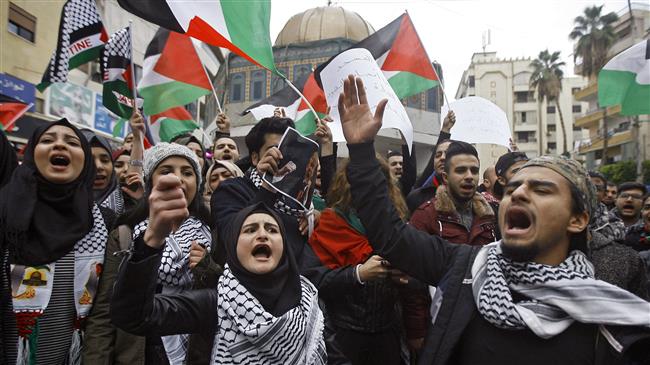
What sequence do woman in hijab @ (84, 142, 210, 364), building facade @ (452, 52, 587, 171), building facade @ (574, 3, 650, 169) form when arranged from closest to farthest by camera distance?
woman in hijab @ (84, 142, 210, 364) → building facade @ (574, 3, 650, 169) → building facade @ (452, 52, 587, 171)

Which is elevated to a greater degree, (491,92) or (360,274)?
(491,92)

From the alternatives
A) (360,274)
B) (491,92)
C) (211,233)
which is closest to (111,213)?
(211,233)

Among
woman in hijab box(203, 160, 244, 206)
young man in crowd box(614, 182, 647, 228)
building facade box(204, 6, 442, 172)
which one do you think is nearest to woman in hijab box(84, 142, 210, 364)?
woman in hijab box(203, 160, 244, 206)

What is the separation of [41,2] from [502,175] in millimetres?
20647

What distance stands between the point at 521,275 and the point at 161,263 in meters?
1.76

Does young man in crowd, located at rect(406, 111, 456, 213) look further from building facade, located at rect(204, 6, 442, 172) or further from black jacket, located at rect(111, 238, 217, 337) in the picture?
building facade, located at rect(204, 6, 442, 172)

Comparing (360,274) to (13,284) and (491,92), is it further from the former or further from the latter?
(491,92)

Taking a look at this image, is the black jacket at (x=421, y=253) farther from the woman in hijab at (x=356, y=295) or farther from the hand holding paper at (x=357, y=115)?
the woman in hijab at (x=356, y=295)

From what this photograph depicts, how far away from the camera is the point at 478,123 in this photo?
5246 mm

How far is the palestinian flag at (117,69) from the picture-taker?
17.4ft

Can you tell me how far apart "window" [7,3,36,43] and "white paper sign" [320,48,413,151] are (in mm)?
18028

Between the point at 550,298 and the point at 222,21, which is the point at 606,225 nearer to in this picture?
the point at 550,298

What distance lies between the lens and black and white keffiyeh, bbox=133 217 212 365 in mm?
2557

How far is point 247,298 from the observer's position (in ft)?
7.12
